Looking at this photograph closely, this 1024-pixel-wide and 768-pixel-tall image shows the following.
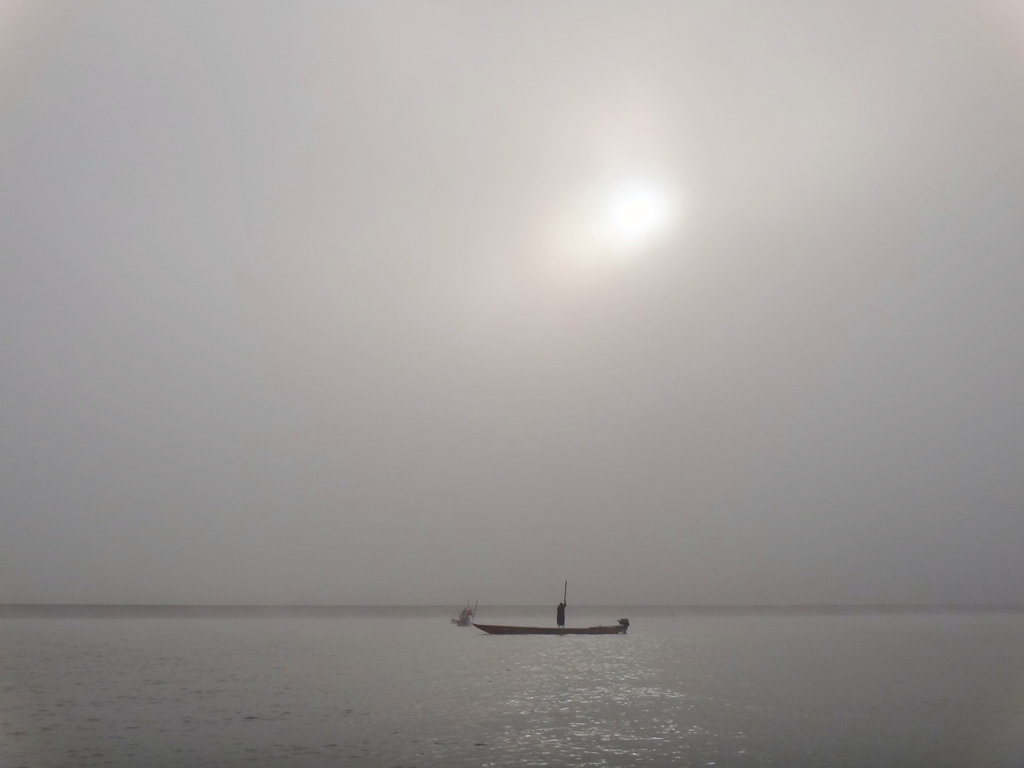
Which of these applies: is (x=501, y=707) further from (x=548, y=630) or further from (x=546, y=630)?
(x=546, y=630)

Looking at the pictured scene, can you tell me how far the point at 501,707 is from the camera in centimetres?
2659

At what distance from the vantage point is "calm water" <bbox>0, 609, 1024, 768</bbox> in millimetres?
19234

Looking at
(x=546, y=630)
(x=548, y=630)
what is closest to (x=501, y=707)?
(x=548, y=630)

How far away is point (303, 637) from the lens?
68312 mm

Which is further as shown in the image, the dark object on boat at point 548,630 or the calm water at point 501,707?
the dark object on boat at point 548,630

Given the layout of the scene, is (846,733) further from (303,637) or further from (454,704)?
(303,637)

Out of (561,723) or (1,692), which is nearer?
(561,723)

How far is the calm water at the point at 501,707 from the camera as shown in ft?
63.1

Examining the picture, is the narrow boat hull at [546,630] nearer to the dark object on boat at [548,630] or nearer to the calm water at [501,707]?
the dark object on boat at [548,630]

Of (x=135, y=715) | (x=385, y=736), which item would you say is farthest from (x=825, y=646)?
(x=135, y=715)

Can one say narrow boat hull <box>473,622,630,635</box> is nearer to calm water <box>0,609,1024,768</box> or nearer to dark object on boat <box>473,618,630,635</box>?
dark object on boat <box>473,618,630,635</box>

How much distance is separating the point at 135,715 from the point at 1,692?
9.64 m

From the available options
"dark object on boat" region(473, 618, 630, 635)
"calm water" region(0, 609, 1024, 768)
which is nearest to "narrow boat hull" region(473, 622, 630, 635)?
"dark object on boat" region(473, 618, 630, 635)

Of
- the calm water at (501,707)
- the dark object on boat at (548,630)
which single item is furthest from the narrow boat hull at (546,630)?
the calm water at (501,707)
